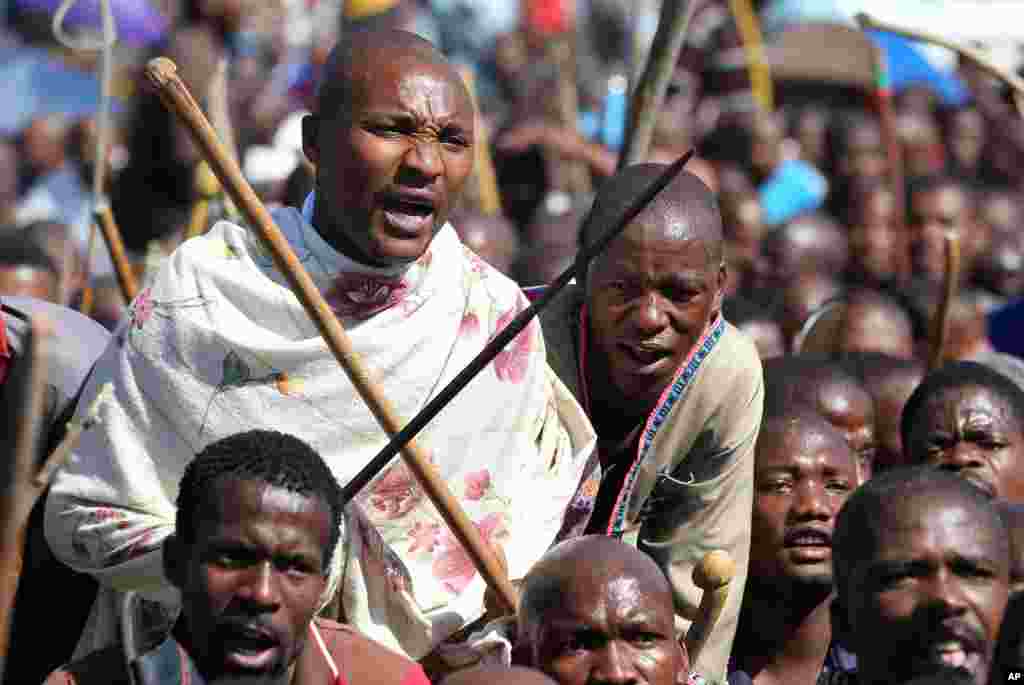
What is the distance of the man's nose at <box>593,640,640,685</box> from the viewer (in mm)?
4254

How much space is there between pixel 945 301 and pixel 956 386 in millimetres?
722

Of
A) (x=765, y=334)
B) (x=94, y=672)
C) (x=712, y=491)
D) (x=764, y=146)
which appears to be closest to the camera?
(x=94, y=672)

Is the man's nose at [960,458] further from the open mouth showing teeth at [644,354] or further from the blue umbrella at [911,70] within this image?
the blue umbrella at [911,70]

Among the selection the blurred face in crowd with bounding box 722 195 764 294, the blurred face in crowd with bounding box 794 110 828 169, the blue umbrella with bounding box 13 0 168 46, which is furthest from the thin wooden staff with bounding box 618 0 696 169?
the blurred face in crowd with bounding box 794 110 828 169

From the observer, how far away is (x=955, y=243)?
6320 mm

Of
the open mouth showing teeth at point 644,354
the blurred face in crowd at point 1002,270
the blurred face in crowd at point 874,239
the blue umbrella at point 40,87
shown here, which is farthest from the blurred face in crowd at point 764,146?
the open mouth showing teeth at point 644,354

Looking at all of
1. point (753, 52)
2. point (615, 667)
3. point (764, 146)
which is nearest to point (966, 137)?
point (753, 52)

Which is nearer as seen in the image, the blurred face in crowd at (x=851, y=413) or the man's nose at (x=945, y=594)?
the man's nose at (x=945, y=594)

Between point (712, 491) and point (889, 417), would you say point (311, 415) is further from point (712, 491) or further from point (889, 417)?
A: point (889, 417)

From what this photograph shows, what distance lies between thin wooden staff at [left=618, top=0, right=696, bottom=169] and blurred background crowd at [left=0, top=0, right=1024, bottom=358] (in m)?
1.02

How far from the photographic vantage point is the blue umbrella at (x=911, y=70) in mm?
12609

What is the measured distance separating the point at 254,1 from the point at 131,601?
348 inches

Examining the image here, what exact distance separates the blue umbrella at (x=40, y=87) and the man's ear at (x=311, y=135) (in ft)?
25.1

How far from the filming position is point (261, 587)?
12.5 ft
